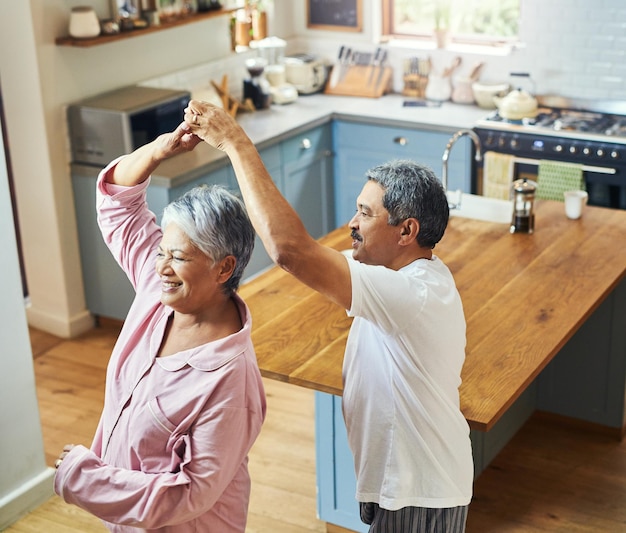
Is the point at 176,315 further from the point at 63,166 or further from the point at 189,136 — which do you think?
the point at 63,166

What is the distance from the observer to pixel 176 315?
238 cm

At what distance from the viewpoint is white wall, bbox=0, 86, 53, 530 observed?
372 centimetres

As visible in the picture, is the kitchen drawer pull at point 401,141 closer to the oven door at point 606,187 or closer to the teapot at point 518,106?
the teapot at point 518,106

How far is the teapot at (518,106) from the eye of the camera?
5.90m

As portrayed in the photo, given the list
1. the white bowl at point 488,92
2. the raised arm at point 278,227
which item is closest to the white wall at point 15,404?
the raised arm at point 278,227

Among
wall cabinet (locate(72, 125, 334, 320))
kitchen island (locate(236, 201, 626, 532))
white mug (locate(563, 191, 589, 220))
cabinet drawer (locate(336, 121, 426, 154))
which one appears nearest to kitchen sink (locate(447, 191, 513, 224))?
kitchen island (locate(236, 201, 626, 532))

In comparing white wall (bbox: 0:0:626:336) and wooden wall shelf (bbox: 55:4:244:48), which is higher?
wooden wall shelf (bbox: 55:4:244:48)

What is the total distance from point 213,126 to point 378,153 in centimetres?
410

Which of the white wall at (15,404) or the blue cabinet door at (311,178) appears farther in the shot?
the blue cabinet door at (311,178)

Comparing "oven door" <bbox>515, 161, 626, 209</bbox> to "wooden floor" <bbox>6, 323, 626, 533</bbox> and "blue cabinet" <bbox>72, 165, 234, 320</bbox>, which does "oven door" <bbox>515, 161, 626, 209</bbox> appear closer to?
"wooden floor" <bbox>6, 323, 626, 533</bbox>

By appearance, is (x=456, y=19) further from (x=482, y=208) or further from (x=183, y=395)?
(x=183, y=395)

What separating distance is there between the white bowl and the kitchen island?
1735mm

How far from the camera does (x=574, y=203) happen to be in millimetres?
4359

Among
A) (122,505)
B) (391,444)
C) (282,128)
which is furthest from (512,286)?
(282,128)
